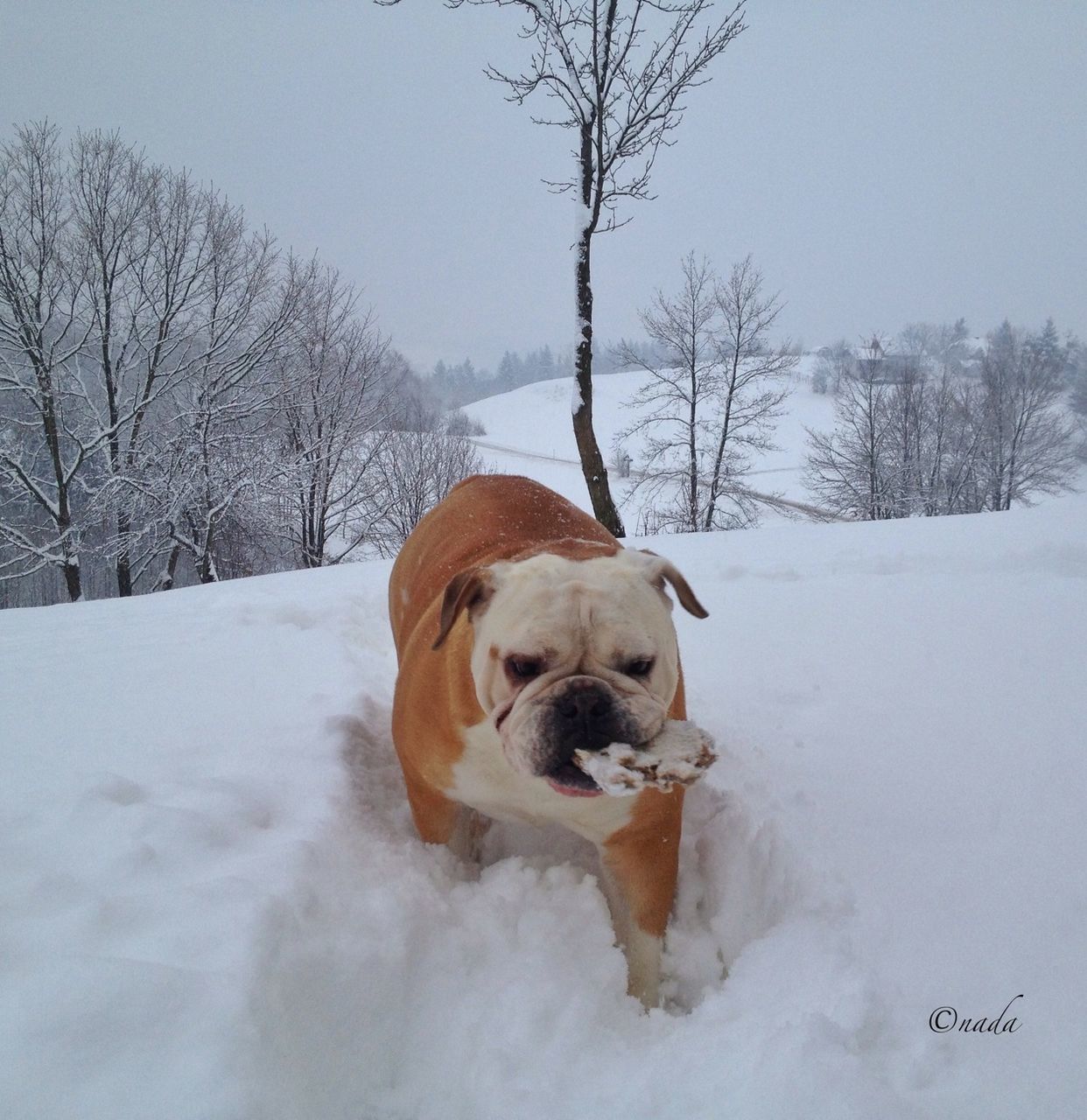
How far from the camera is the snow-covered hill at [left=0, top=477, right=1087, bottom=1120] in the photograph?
1332mm

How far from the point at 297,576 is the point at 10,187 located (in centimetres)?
1476

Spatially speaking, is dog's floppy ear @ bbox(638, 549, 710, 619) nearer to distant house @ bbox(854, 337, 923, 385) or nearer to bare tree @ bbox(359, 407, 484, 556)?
bare tree @ bbox(359, 407, 484, 556)

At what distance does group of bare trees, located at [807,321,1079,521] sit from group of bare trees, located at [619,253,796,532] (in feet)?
15.7

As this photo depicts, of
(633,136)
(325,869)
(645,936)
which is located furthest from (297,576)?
(633,136)

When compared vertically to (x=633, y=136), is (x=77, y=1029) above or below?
below

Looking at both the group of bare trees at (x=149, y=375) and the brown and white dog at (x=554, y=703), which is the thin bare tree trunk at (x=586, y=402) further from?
the group of bare trees at (x=149, y=375)

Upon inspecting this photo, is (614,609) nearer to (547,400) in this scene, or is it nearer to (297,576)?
(297,576)

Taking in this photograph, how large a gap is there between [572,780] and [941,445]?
2864 cm

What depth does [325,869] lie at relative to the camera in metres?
1.98

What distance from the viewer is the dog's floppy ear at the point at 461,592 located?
6.56ft

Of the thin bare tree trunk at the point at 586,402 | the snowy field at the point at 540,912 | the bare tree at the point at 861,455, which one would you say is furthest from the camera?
the bare tree at the point at 861,455

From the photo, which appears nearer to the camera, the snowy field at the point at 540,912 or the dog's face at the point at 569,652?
the snowy field at the point at 540,912

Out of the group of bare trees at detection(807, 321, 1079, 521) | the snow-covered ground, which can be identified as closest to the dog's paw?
the snow-covered ground

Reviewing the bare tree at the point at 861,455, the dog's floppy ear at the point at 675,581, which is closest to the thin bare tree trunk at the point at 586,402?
the dog's floppy ear at the point at 675,581
